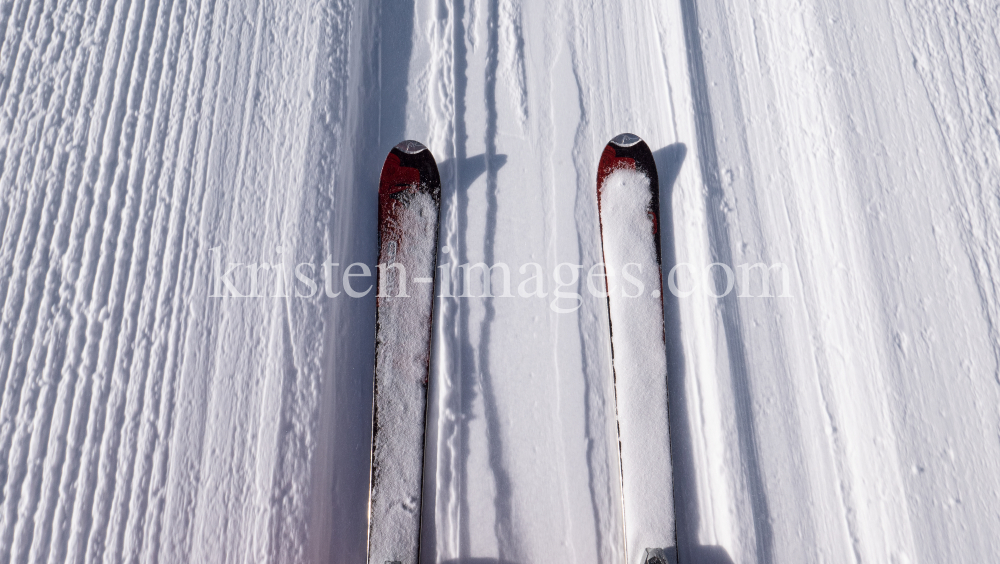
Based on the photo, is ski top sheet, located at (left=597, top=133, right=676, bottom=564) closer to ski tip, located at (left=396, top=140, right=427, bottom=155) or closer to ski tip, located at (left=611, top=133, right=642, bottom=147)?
ski tip, located at (left=611, top=133, right=642, bottom=147)

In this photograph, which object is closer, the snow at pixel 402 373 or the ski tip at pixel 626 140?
the snow at pixel 402 373

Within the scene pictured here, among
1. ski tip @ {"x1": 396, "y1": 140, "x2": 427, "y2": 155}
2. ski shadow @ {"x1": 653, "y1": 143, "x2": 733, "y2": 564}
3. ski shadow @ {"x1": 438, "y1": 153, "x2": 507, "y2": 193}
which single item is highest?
ski tip @ {"x1": 396, "y1": 140, "x2": 427, "y2": 155}

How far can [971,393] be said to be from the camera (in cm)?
61

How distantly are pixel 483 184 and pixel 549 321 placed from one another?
21cm

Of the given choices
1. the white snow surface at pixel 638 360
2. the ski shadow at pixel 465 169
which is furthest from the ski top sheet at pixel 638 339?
the ski shadow at pixel 465 169

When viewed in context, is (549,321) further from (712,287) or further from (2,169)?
(2,169)

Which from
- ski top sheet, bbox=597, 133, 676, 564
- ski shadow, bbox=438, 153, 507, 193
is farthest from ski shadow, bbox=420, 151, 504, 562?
ski top sheet, bbox=597, 133, 676, 564

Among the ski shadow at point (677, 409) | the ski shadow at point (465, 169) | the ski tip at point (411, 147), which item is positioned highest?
the ski tip at point (411, 147)

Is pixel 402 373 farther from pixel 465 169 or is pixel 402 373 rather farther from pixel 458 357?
pixel 465 169

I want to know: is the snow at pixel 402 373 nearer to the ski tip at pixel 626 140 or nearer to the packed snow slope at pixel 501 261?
the packed snow slope at pixel 501 261

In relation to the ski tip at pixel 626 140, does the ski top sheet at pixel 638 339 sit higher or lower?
lower

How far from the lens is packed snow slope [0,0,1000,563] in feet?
1.86

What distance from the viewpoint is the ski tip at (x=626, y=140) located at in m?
0.69

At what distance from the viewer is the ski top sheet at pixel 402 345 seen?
0.56 meters
